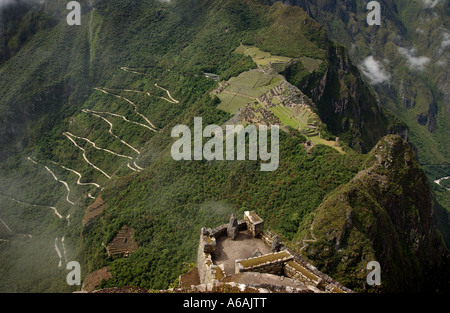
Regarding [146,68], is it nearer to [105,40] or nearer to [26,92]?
[105,40]

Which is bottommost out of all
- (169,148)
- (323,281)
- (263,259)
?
(323,281)

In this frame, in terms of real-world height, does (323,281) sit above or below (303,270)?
below

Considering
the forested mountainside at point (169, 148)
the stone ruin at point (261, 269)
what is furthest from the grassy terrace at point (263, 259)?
the forested mountainside at point (169, 148)

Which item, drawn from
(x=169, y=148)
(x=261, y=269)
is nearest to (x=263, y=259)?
(x=261, y=269)

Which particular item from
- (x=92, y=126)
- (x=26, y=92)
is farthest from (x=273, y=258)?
(x=26, y=92)

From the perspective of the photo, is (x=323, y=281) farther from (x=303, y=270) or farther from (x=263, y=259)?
(x=263, y=259)

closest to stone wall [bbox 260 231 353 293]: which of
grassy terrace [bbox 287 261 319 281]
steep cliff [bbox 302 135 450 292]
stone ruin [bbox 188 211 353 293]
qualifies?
stone ruin [bbox 188 211 353 293]

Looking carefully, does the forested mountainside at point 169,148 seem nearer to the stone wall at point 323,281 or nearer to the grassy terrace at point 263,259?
the stone wall at point 323,281
